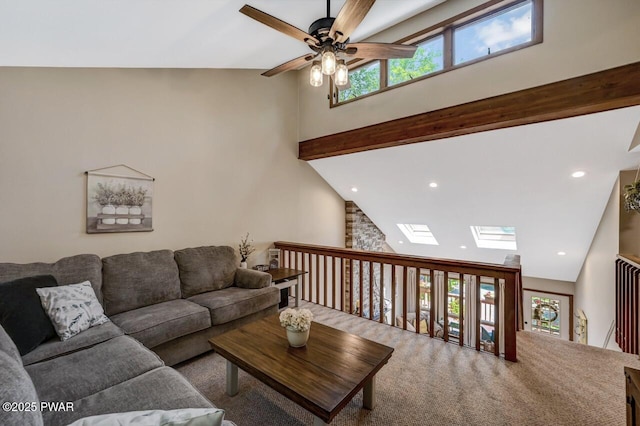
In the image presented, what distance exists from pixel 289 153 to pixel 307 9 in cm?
249

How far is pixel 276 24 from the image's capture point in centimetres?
186

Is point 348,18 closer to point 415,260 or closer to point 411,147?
point 415,260

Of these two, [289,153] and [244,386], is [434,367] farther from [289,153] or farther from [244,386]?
[289,153]

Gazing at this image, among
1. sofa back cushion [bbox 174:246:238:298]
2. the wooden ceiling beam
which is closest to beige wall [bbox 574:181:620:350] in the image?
the wooden ceiling beam

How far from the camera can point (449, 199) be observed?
4727 millimetres

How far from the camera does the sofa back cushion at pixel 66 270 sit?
215 cm

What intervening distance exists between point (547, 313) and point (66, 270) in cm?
873

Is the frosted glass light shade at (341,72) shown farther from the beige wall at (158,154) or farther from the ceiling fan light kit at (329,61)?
the beige wall at (158,154)

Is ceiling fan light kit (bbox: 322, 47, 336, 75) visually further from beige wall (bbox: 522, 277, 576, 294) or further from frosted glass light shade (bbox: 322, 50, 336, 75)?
beige wall (bbox: 522, 277, 576, 294)

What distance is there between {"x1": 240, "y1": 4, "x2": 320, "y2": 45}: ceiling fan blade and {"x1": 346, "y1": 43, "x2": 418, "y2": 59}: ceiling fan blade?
0.97ft

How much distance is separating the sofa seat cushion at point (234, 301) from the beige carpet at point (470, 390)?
0.38m

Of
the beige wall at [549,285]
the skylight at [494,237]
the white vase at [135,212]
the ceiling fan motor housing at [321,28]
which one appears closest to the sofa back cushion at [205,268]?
the white vase at [135,212]

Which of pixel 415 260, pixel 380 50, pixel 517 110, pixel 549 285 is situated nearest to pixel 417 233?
pixel 549 285

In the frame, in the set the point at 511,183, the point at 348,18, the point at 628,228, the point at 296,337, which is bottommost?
the point at 296,337
